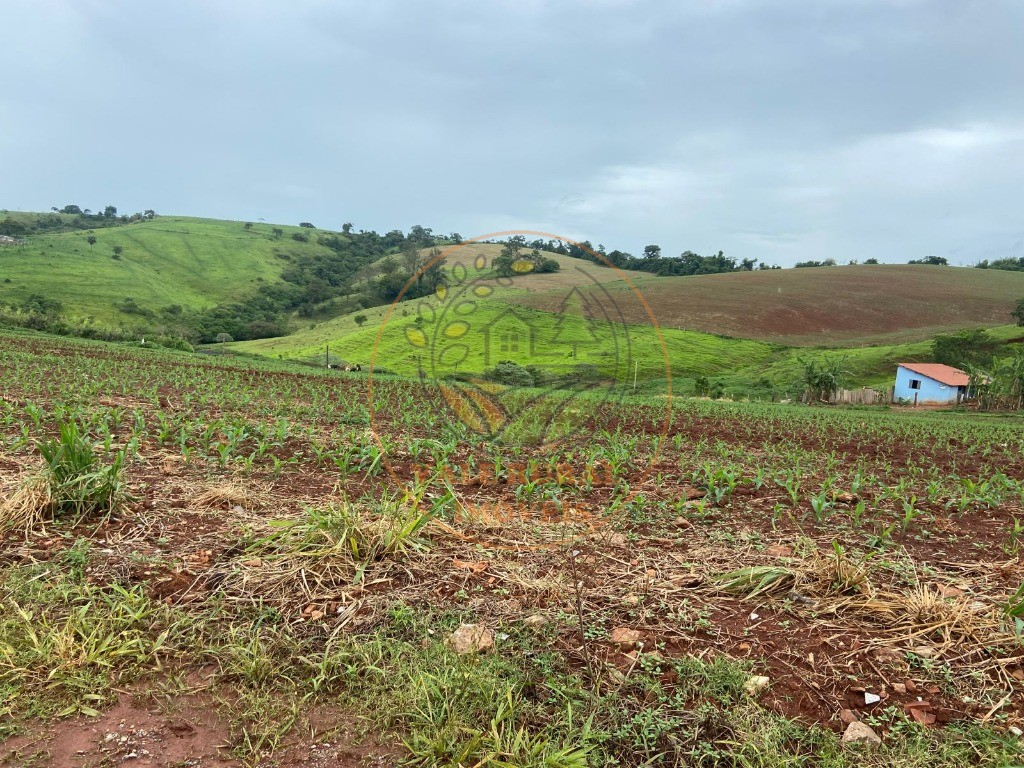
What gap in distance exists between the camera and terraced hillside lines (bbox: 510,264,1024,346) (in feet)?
165

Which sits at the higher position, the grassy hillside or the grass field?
the grassy hillside

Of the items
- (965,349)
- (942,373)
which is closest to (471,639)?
(942,373)

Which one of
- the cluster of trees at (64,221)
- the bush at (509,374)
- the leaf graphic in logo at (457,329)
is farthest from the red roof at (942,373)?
the cluster of trees at (64,221)

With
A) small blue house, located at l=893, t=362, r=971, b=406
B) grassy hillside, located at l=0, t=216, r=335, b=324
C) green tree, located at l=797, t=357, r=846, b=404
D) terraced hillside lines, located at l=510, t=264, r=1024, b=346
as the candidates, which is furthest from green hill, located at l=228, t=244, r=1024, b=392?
grassy hillside, located at l=0, t=216, r=335, b=324

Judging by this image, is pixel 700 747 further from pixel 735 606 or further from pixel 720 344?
pixel 720 344

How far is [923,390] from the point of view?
34.8 metres

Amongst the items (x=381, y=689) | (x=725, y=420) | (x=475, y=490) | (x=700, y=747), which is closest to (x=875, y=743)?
(x=700, y=747)

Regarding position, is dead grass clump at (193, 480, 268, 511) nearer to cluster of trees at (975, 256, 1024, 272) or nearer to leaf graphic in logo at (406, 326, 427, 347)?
leaf graphic in logo at (406, 326, 427, 347)

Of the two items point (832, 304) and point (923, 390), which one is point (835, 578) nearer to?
point (923, 390)

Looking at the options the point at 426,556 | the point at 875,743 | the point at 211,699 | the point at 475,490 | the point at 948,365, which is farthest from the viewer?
the point at 948,365

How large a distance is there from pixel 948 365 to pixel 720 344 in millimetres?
15137

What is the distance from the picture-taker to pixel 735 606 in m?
3.04

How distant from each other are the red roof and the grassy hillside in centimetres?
6701

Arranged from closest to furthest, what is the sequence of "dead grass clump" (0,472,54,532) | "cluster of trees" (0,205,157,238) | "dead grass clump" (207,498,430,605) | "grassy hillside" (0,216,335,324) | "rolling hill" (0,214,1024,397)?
"rolling hill" (0,214,1024,397) → "dead grass clump" (207,498,430,605) → "dead grass clump" (0,472,54,532) → "grassy hillside" (0,216,335,324) → "cluster of trees" (0,205,157,238)
